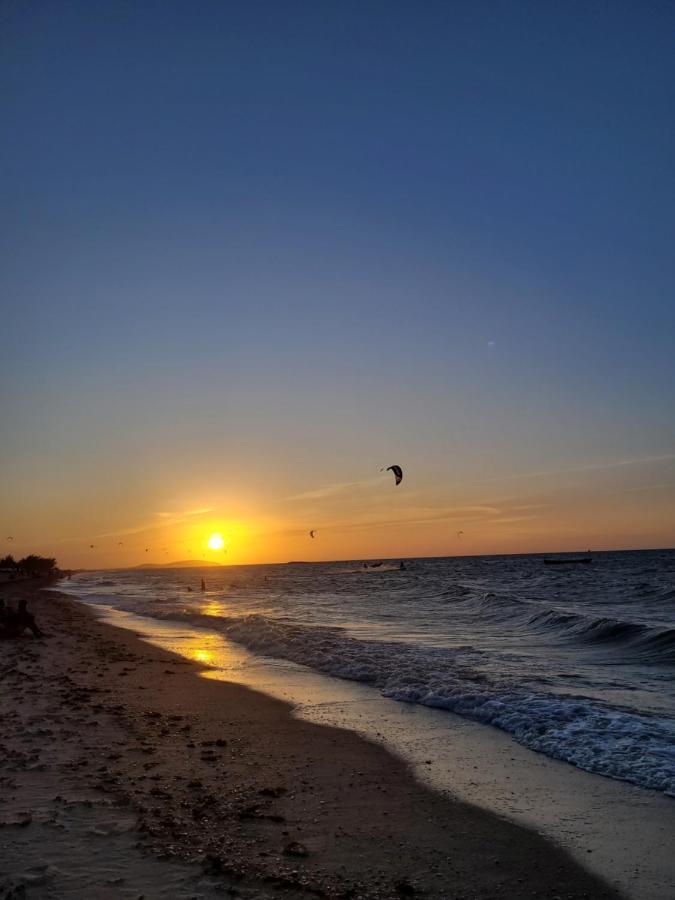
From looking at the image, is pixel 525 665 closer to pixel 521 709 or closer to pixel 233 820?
pixel 521 709

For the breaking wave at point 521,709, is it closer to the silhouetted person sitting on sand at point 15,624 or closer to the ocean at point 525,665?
the ocean at point 525,665

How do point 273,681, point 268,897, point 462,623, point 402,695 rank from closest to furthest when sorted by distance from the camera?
point 268,897, point 402,695, point 273,681, point 462,623

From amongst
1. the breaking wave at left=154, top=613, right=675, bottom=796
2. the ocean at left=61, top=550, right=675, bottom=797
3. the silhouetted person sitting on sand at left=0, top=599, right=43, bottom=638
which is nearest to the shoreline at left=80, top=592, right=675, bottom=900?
the breaking wave at left=154, top=613, right=675, bottom=796

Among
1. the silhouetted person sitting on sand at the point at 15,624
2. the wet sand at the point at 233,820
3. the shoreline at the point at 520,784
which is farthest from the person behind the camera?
the silhouetted person sitting on sand at the point at 15,624

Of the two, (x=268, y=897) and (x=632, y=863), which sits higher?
(x=268, y=897)

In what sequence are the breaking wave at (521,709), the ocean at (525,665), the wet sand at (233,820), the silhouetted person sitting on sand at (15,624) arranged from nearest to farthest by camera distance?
1. the wet sand at (233,820)
2. the breaking wave at (521,709)
3. the ocean at (525,665)
4. the silhouetted person sitting on sand at (15,624)

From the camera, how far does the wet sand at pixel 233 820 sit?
190 inches

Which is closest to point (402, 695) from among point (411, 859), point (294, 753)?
point (294, 753)

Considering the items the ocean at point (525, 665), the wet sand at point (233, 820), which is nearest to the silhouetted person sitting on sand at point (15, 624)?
the ocean at point (525, 665)

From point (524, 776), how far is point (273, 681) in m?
7.83

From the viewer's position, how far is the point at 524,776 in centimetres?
774

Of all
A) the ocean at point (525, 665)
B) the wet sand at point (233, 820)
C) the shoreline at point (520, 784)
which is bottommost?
the ocean at point (525, 665)

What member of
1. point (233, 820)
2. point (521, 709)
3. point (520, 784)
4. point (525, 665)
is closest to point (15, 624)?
point (525, 665)

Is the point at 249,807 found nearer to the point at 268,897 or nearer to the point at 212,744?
the point at 268,897
